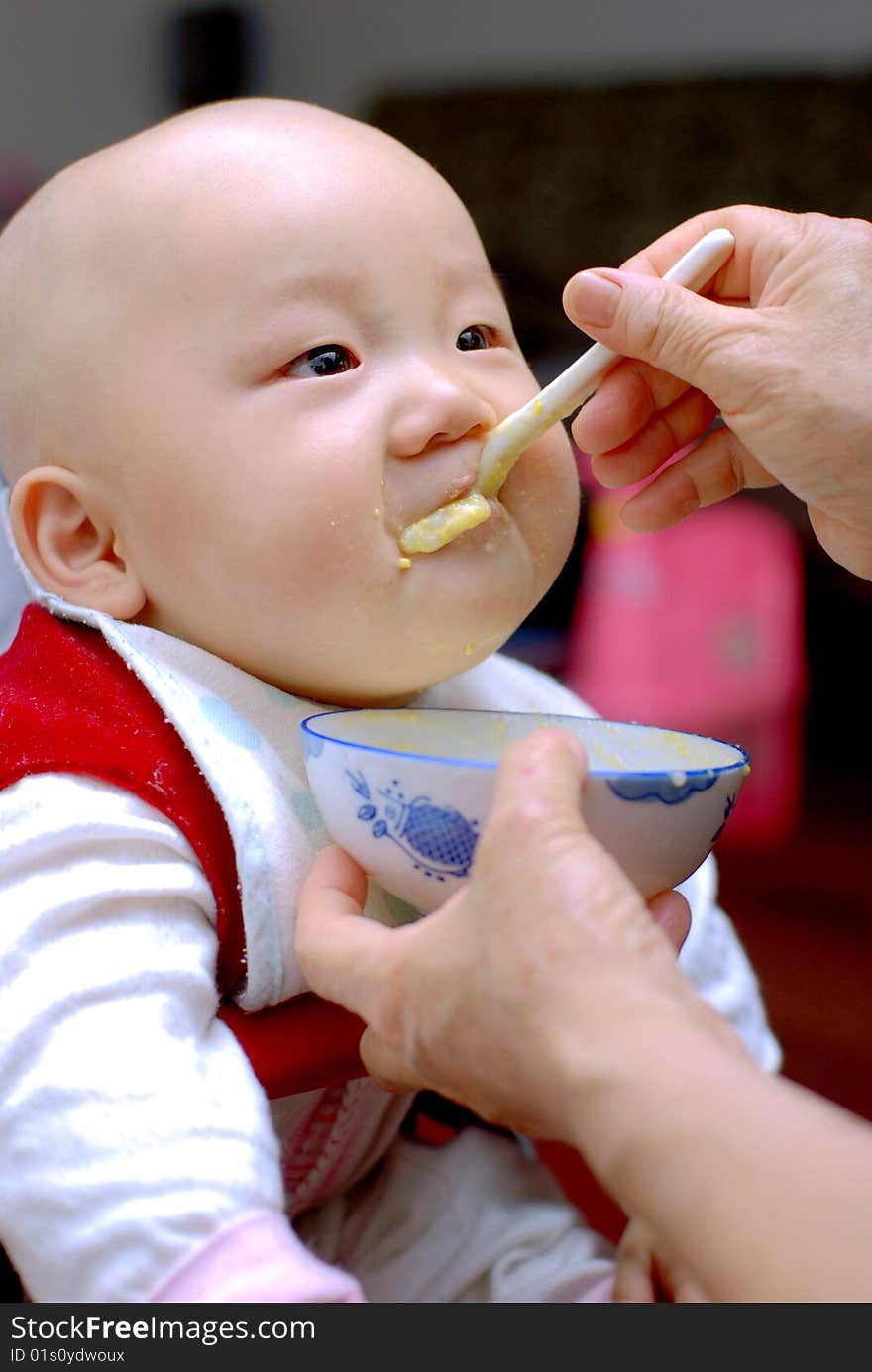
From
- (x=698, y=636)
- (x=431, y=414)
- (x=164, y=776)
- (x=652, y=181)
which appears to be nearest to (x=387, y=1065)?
(x=164, y=776)

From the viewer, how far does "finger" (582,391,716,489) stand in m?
0.90

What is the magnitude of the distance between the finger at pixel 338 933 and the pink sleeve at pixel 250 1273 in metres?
0.10

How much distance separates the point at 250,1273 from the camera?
53cm

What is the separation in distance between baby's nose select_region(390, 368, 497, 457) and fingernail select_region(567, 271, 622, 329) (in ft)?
0.31

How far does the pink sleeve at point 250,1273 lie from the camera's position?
1.74 feet

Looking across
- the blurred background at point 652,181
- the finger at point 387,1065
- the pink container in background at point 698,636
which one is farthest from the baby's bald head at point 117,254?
the pink container in background at point 698,636

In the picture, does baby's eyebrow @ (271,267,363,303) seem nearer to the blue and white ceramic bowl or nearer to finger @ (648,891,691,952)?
the blue and white ceramic bowl

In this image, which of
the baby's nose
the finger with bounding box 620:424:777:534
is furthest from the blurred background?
the baby's nose

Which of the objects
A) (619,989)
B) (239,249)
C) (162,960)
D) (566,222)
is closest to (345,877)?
(162,960)

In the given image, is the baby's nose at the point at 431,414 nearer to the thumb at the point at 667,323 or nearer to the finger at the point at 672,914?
the thumb at the point at 667,323

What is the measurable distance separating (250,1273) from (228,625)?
34cm

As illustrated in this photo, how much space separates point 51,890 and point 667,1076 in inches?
12.3

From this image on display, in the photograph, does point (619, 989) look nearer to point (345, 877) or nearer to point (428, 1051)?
point (428, 1051)

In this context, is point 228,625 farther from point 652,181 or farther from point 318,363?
point 652,181
